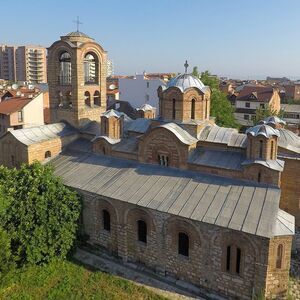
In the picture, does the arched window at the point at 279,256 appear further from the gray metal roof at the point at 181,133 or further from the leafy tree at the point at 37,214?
the leafy tree at the point at 37,214

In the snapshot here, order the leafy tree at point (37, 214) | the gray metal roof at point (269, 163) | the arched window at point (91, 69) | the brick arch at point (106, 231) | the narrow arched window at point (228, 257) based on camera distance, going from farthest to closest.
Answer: the arched window at point (91, 69) → the brick arch at point (106, 231) → the gray metal roof at point (269, 163) → the leafy tree at point (37, 214) → the narrow arched window at point (228, 257)

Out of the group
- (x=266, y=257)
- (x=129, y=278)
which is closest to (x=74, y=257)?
(x=129, y=278)

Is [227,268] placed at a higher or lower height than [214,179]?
lower

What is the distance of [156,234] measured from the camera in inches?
540

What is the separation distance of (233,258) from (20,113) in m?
31.3

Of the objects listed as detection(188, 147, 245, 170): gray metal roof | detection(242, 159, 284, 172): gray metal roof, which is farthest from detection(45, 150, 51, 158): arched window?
detection(242, 159, 284, 172): gray metal roof

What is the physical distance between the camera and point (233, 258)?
12.1 metres

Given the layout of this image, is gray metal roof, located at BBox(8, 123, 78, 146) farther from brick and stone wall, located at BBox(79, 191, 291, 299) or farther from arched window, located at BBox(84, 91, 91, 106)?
brick and stone wall, located at BBox(79, 191, 291, 299)

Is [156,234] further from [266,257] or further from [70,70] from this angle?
[70,70]

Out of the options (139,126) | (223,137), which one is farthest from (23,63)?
(223,137)

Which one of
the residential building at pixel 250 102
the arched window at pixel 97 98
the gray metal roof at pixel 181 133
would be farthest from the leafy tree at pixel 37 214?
the residential building at pixel 250 102

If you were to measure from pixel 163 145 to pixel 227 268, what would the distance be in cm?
630

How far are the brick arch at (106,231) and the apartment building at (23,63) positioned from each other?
3933 inches

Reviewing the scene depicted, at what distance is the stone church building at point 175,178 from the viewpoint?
1212cm
